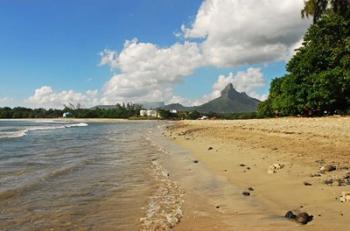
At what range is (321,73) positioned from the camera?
146 ft

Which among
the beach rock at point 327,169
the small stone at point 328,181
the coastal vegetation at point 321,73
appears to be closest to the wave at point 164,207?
the small stone at point 328,181

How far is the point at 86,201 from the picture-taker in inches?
418

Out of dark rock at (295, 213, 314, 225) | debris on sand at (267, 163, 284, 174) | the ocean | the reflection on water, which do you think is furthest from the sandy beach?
the reflection on water

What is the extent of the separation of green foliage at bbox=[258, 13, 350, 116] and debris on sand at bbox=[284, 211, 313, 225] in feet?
108

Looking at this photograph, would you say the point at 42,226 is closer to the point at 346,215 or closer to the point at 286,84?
the point at 346,215

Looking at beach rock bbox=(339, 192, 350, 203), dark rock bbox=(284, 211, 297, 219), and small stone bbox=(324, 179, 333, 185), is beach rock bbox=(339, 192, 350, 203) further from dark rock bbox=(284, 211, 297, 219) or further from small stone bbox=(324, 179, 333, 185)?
small stone bbox=(324, 179, 333, 185)

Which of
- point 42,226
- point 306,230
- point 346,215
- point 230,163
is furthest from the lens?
point 230,163

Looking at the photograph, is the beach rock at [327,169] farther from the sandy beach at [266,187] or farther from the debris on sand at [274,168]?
the debris on sand at [274,168]

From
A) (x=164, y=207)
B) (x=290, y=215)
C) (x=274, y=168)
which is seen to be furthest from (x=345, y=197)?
(x=274, y=168)

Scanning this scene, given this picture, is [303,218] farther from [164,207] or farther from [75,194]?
[75,194]

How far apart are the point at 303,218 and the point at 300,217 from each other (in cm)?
7

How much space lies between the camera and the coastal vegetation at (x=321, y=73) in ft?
136

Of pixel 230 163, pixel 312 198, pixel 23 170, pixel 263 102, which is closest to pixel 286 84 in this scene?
pixel 263 102

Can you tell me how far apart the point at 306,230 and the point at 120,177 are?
27.5 ft
